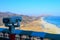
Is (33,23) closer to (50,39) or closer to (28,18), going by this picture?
(28,18)

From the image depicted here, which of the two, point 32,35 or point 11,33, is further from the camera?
point 32,35

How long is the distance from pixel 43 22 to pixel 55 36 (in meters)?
26.0

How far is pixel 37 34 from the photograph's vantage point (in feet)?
14.3

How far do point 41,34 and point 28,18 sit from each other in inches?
828

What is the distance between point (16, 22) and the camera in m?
4.06

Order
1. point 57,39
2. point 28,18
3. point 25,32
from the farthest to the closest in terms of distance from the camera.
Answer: point 28,18 → point 25,32 → point 57,39

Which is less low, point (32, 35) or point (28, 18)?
point (28, 18)

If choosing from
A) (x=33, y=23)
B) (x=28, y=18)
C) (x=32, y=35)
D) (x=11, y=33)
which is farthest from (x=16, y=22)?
(x=33, y=23)

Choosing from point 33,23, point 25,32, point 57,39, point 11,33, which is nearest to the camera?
point 57,39

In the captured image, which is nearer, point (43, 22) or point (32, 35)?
point (32, 35)

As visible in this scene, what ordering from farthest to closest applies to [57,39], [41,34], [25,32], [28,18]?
[28,18], [25,32], [41,34], [57,39]

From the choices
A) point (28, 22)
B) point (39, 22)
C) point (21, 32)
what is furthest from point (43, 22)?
point (21, 32)

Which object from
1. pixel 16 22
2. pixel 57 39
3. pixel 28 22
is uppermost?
pixel 28 22

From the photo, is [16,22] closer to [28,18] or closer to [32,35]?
[32,35]
